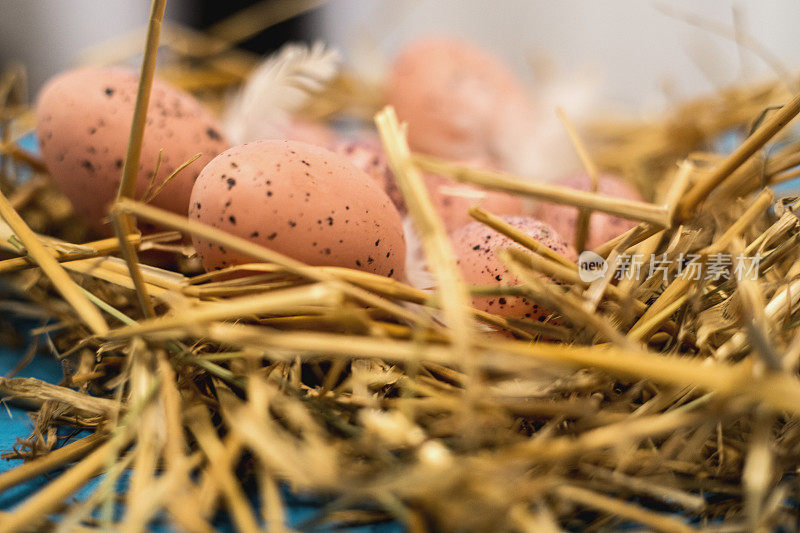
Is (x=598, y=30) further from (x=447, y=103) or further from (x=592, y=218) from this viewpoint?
(x=592, y=218)

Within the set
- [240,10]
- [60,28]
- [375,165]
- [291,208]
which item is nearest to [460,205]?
[375,165]

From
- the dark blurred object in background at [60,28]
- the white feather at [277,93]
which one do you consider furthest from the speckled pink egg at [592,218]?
the dark blurred object in background at [60,28]

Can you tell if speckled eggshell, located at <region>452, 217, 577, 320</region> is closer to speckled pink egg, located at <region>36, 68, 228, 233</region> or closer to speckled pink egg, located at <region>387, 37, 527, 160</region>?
speckled pink egg, located at <region>36, 68, 228, 233</region>

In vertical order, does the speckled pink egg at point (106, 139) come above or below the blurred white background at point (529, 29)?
below

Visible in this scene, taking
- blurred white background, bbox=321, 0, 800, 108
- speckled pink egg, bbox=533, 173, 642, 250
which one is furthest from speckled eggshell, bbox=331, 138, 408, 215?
blurred white background, bbox=321, 0, 800, 108

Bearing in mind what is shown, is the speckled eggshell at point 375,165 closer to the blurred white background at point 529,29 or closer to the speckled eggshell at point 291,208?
the speckled eggshell at point 291,208

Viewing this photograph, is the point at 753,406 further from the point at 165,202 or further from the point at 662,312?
the point at 165,202
